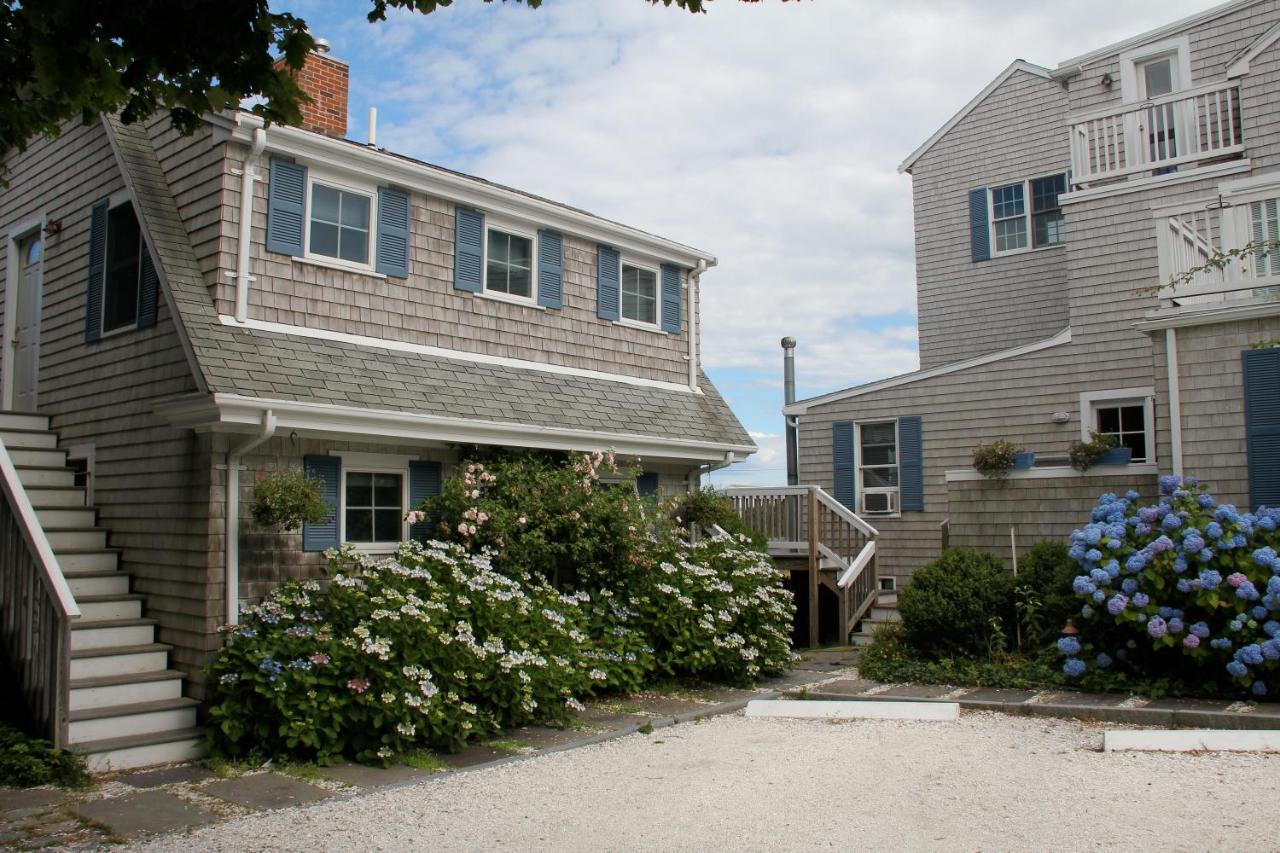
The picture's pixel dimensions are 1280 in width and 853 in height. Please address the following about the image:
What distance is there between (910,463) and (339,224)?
985 centimetres

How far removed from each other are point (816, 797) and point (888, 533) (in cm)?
1025

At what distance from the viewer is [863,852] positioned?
569 cm

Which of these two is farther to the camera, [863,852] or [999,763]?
[999,763]

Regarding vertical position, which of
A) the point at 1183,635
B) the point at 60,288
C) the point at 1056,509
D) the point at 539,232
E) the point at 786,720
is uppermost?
the point at 539,232

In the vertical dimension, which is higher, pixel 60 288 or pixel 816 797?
pixel 60 288

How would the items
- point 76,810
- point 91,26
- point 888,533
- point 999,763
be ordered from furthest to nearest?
point 888,533, point 999,763, point 76,810, point 91,26

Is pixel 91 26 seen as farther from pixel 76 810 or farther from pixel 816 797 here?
pixel 816 797

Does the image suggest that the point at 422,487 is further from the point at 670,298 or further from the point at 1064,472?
the point at 1064,472

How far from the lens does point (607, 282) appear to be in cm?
1347

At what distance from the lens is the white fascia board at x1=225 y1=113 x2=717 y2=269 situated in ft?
32.5

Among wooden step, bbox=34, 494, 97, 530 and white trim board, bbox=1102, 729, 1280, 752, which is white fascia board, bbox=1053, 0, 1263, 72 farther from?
wooden step, bbox=34, 494, 97, 530

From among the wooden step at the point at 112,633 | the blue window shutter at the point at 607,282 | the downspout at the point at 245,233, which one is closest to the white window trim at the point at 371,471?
the downspout at the point at 245,233

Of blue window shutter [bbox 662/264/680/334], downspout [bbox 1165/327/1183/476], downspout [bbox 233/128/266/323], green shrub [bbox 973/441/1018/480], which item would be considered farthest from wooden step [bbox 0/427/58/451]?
downspout [bbox 1165/327/1183/476]

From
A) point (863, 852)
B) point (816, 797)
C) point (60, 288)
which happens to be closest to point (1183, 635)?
point (816, 797)
